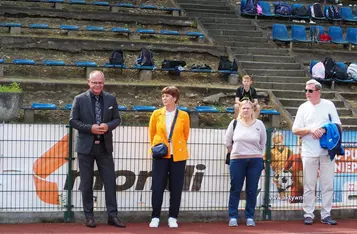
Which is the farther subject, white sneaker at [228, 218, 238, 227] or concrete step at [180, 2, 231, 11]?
concrete step at [180, 2, 231, 11]

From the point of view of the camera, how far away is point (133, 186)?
9289mm

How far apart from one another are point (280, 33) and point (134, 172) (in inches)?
551

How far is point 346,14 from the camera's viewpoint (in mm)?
25484

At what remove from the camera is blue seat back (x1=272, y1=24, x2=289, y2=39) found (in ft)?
72.4

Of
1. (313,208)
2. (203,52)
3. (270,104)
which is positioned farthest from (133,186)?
(203,52)

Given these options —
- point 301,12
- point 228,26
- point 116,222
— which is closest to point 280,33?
point 228,26

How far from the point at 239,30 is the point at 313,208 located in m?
13.7

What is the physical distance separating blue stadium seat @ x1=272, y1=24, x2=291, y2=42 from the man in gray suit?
46.2 ft

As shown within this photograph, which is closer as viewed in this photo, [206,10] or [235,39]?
[235,39]

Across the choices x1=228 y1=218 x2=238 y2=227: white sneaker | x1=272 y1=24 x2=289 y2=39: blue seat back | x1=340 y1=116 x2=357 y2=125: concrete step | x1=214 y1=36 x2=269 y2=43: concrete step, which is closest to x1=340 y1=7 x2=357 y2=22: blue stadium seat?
x1=272 y1=24 x2=289 y2=39: blue seat back

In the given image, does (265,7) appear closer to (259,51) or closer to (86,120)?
(259,51)

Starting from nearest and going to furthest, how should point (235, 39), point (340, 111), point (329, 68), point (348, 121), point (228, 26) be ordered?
point (348, 121)
point (340, 111)
point (329, 68)
point (235, 39)
point (228, 26)

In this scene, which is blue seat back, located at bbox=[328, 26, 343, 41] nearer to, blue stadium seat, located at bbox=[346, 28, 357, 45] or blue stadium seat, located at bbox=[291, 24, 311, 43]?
blue stadium seat, located at bbox=[346, 28, 357, 45]

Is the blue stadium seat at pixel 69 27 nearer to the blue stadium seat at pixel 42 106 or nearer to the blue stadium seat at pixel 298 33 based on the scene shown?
the blue stadium seat at pixel 42 106
